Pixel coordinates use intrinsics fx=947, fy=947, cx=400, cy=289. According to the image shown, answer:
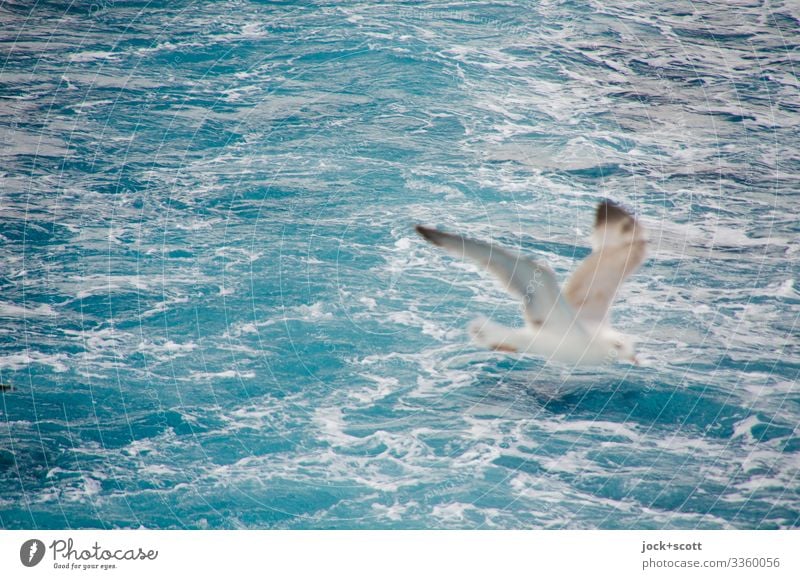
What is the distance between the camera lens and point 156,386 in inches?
509

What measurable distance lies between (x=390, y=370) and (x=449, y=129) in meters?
8.10

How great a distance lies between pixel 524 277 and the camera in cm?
989

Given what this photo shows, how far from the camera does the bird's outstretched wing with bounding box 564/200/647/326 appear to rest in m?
10.6

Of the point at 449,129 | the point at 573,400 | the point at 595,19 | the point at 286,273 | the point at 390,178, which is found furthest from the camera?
the point at 595,19

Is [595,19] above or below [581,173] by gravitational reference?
above

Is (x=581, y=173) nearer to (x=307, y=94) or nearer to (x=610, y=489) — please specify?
(x=307, y=94)

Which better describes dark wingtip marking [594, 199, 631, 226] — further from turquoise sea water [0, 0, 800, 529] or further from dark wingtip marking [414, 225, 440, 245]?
turquoise sea water [0, 0, 800, 529]

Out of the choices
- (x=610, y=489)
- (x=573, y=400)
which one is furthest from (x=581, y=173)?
(x=610, y=489)
